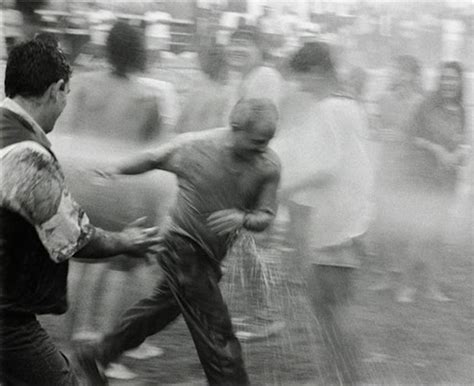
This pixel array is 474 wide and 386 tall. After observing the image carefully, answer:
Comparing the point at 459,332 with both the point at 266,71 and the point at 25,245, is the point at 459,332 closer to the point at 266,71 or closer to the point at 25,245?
the point at 266,71

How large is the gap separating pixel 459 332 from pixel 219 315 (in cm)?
194

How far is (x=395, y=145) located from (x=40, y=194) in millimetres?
3306

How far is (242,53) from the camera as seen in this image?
4.94 meters

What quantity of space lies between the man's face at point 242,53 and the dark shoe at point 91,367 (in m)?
1.78

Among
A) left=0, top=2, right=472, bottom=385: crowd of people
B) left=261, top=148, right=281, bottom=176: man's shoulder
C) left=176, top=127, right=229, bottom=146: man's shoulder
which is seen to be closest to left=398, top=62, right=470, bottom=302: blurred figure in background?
left=0, top=2, right=472, bottom=385: crowd of people

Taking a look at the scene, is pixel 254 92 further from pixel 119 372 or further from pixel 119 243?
pixel 119 243

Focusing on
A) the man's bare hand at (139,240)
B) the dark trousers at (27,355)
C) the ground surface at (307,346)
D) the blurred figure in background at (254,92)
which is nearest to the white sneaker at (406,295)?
the ground surface at (307,346)

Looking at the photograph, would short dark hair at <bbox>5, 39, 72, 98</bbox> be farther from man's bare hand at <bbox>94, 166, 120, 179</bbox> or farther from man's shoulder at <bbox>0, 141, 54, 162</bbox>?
man's bare hand at <bbox>94, 166, 120, 179</bbox>

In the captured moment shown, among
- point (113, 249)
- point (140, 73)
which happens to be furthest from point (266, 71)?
point (113, 249)

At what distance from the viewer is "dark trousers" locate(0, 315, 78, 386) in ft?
8.57

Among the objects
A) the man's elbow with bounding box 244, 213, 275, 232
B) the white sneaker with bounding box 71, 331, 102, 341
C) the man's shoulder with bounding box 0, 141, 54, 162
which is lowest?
the white sneaker with bounding box 71, 331, 102, 341

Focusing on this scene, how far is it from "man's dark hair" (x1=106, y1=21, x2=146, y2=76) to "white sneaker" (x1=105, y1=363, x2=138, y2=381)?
1.29 m

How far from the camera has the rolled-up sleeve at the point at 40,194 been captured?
244 cm

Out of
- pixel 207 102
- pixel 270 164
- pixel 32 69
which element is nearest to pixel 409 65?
pixel 207 102
